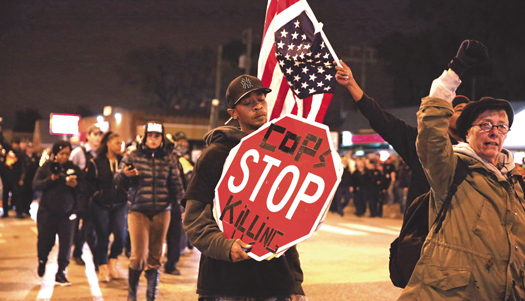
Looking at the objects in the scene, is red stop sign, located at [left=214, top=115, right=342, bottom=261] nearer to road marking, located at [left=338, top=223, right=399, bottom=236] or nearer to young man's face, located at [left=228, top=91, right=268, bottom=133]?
young man's face, located at [left=228, top=91, right=268, bottom=133]

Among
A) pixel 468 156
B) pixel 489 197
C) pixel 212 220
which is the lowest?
pixel 212 220

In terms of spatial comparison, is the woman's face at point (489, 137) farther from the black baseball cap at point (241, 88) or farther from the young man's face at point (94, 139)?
the young man's face at point (94, 139)

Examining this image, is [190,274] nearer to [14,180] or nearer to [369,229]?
[369,229]

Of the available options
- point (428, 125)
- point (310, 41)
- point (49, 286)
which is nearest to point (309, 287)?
point (49, 286)

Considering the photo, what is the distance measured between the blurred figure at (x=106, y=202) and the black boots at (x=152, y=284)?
212 cm

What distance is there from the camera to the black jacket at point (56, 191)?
8.15 m

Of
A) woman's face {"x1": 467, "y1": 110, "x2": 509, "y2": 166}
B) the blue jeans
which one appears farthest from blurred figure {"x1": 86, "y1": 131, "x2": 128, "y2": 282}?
woman's face {"x1": 467, "y1": 110, "x2": 509, "y2": 166}

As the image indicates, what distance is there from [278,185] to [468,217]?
0.99 m

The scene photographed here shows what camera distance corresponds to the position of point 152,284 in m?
6.41

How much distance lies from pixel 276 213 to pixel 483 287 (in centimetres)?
110

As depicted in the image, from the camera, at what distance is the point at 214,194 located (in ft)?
10.4

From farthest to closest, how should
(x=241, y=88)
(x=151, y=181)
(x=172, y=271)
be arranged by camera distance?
(x=172, y=271), (x=151, y=181), (x=241, y=88)

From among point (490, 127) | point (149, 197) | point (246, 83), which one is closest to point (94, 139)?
point (149, 197)

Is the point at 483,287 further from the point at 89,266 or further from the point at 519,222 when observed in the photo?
the point at 89,266
